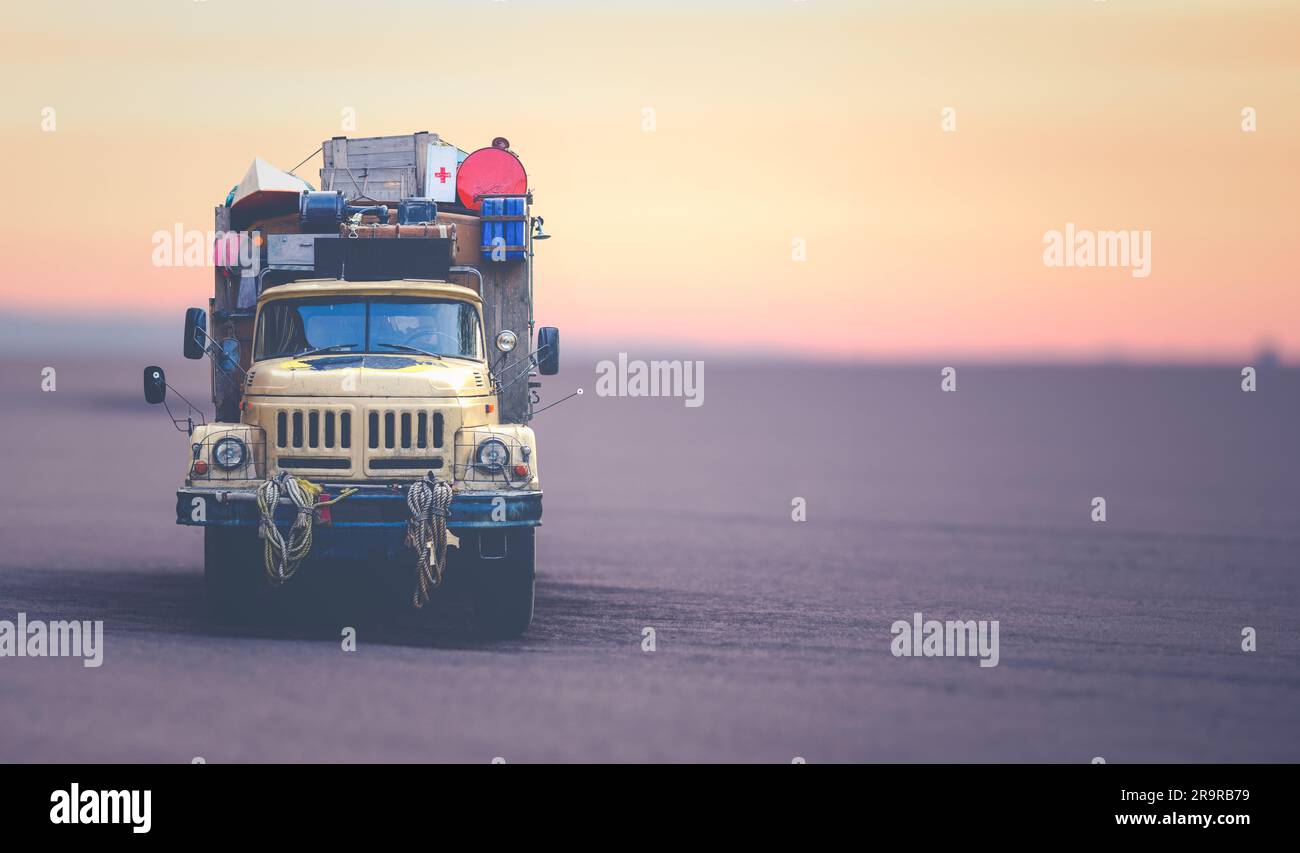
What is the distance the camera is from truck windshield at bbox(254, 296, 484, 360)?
50.4ft

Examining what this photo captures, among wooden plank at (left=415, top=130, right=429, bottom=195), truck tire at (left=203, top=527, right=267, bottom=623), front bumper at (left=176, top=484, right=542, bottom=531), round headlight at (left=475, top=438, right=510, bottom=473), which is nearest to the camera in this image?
front bumper at (left=176, top=484, right=542, bottom=531)

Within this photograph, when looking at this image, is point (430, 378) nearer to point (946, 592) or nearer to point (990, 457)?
point (946, 592)

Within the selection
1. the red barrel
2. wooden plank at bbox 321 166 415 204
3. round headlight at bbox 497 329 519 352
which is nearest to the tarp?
wooden plank at bbox 321 166 415 204

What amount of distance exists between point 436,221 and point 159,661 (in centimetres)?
532

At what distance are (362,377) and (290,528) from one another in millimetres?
1419

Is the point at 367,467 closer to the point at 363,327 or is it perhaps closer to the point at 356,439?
the point at 356,439

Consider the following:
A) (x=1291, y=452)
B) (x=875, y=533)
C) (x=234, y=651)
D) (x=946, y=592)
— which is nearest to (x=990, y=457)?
(x=1291, y=452)

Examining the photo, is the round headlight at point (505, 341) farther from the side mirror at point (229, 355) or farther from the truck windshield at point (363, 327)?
the side mirror at point (229, 355)

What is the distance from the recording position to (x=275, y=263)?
1611cm

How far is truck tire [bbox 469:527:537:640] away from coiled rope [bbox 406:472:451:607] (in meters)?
0.65

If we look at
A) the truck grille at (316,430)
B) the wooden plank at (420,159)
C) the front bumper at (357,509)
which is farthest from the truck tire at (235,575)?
the wooden plank at (420,159)

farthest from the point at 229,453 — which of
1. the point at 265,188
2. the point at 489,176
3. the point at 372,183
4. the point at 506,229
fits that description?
the point at 372,183

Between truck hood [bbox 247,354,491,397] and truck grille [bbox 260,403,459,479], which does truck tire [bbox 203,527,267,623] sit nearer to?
truck grille [bbox 260,403,459,479]
